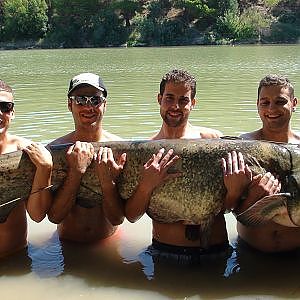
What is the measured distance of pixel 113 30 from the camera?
5525 centimetres

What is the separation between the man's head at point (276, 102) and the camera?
161 inches

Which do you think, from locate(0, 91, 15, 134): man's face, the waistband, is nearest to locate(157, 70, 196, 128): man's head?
the waistband

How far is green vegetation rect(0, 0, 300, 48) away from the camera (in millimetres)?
49469

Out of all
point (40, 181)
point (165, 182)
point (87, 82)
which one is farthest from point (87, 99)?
point (165, 182)

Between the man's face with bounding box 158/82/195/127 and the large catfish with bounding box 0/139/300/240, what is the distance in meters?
0.54

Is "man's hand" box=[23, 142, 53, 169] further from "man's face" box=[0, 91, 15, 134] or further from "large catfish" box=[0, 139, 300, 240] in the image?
"man's face" box=[0, 91, 15, 134]

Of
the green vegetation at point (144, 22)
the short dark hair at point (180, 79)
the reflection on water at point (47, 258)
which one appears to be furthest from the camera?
the green vegetation at point (144, 22)

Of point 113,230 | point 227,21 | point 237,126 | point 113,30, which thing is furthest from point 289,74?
point 113,30

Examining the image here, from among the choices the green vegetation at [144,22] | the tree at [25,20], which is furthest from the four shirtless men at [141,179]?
the tree at [25,20]

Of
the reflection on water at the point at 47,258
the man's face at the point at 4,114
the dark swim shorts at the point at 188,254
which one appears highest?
the man's face at the point at 4,114

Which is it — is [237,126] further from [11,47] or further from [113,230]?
[11,47]

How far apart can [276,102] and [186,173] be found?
3.36 feet

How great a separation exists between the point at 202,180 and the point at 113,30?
175ft

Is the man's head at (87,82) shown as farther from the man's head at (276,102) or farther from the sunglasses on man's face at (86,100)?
the man's head at (276,102)
